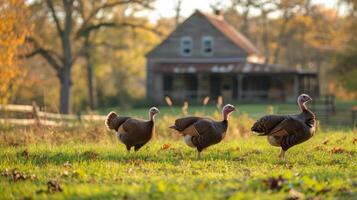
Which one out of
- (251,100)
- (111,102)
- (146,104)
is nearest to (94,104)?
(111,102)

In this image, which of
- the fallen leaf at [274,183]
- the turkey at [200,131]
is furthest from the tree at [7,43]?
the fallen leaf at [274,183]

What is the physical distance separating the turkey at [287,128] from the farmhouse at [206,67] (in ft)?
160

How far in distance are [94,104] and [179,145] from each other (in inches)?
1823

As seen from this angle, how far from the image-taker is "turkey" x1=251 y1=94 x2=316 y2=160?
531 inches

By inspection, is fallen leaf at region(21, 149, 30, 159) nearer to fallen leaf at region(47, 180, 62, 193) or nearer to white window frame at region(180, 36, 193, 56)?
fallen leaf at region(47, 180, 62, 193)

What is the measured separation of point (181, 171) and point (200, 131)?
224 cm

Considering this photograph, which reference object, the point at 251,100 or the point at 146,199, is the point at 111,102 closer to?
the point at 251,100

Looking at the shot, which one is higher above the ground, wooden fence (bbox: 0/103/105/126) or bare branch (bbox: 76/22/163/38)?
bare branch (bbox: 76/22/163/38)

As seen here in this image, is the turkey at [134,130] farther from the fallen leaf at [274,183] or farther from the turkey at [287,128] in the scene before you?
the fallen leaf at [274,183]

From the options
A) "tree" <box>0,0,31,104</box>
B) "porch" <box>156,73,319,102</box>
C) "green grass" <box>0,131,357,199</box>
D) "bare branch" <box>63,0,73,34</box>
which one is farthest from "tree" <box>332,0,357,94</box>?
"green grass" <box>0,131,357,199</box>

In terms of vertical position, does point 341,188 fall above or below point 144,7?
below

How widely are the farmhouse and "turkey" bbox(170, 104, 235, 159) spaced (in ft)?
159

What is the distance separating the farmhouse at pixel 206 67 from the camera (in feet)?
207

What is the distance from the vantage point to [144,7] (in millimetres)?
46906
